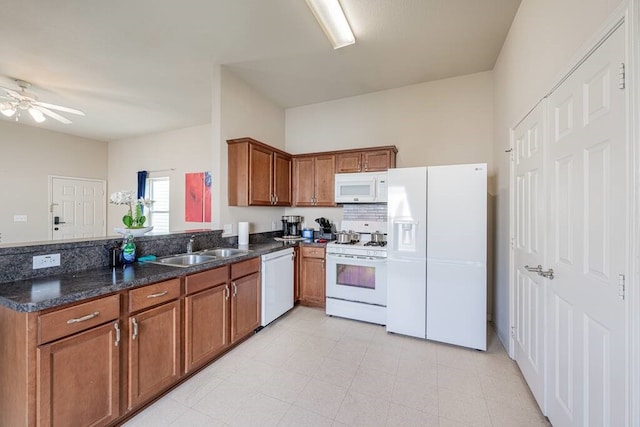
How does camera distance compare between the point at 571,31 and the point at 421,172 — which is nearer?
the point at 571,31

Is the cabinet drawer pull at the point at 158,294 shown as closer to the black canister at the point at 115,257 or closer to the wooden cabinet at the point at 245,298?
the black canister at the point at 115,257

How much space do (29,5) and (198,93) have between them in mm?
1864

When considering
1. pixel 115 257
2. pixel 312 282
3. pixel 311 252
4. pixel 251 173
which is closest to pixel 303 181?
pixel 251 173

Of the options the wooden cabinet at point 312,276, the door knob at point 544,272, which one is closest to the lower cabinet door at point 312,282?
the wooden cabinet at point 312,276

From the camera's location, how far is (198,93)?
153 inches

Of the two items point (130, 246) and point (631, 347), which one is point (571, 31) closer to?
point (631, 347)

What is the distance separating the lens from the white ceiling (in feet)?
7.25

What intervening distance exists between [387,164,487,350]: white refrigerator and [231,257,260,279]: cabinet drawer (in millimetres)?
1449

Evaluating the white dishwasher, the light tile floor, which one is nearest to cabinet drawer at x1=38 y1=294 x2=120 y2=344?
the light tile floor

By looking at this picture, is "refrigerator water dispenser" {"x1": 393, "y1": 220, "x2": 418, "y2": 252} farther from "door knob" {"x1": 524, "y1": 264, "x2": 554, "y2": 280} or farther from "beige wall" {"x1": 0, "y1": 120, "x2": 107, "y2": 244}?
"beige wall" {"x1": 0, "y1": 120, "x2": 107, "y2": 244}

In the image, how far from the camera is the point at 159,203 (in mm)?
5633

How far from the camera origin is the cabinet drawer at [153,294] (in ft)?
5.36

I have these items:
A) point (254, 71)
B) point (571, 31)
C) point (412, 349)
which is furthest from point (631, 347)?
point (254, 71)

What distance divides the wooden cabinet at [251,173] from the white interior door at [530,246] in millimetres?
2706
